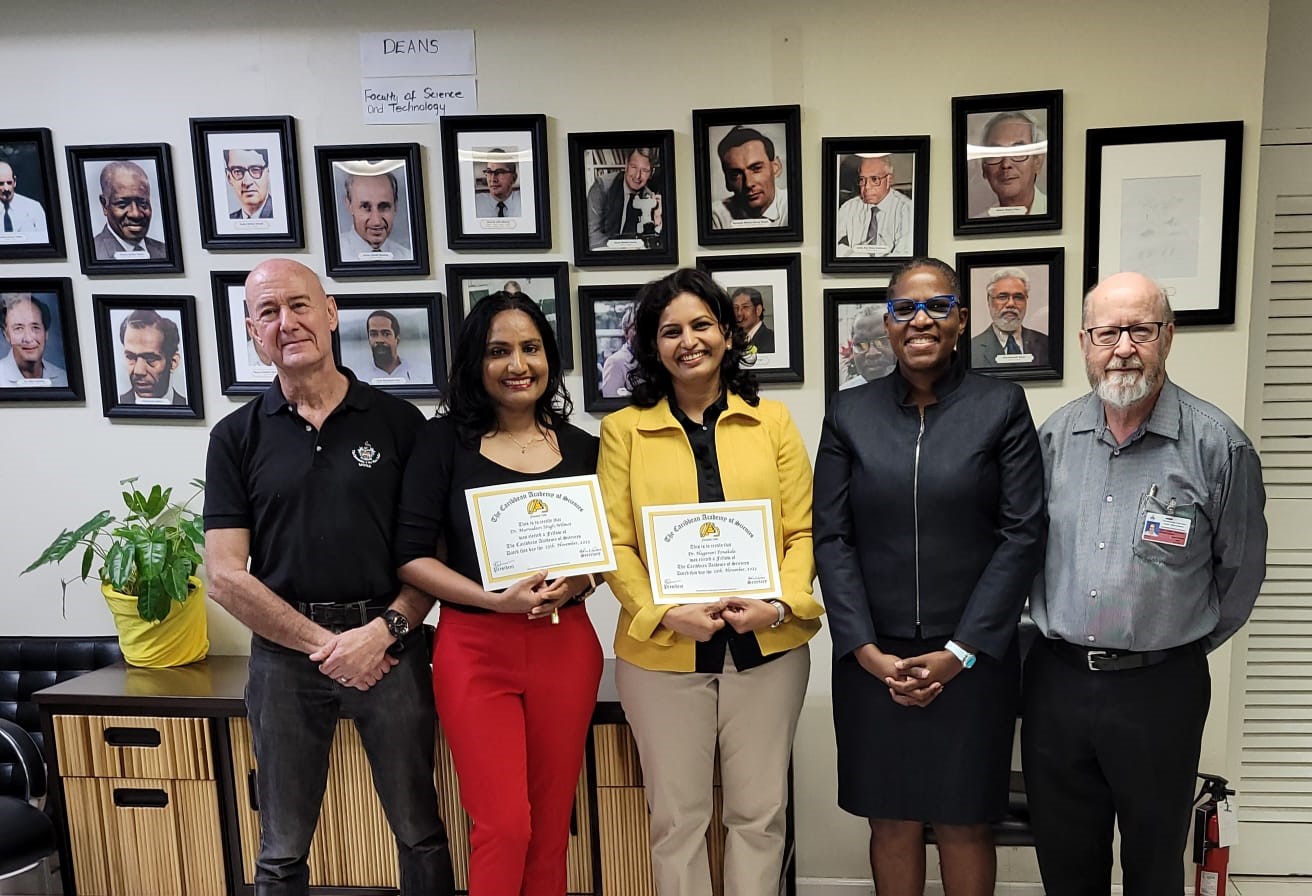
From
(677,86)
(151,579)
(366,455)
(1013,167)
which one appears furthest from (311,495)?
(1013,167)

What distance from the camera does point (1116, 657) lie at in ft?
5.78

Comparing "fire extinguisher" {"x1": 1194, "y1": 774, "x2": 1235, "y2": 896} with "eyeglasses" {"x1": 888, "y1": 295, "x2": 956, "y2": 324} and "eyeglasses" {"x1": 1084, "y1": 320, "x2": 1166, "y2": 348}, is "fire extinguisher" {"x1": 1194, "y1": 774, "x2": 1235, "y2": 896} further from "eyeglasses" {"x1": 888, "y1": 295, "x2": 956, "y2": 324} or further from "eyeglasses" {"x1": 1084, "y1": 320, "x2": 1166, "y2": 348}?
"eyeglasses" {"x1": 888, "y1": 295, "x2": 956, "y2": 324}

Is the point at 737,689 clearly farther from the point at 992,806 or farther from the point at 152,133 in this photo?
the point at 152,133

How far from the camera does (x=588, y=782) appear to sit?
90.7 inches

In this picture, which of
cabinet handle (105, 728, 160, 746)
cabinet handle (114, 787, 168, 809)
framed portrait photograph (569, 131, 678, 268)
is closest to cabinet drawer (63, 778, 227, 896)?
cabinet handle (114, 787, 168, 809)

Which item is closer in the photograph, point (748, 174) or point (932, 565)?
point (932, 565)

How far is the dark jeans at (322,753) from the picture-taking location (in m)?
1.97

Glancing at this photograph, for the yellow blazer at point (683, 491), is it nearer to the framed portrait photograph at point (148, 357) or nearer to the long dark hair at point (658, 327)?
the long dark hair at point (658, 327)

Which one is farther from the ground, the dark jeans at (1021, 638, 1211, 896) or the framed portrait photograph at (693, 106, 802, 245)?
the framed portrait photograph at (693, 106, 802, 245)

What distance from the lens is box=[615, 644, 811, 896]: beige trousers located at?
6.18 ft

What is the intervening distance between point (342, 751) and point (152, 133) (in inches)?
79.7

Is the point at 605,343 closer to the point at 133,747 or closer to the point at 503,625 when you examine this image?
the point at 503,625

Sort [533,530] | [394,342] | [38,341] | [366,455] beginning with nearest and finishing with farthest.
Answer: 1. [533,530]
2. [366,455]
3. [394,342]
4. [38,341]

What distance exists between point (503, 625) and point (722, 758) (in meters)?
0.59
